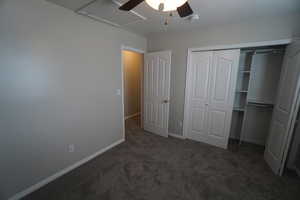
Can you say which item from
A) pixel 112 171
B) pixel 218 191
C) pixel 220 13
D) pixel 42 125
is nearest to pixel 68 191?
pixel 112 171

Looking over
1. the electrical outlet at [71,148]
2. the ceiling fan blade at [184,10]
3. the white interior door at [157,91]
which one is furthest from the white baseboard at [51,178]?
the ceiling fan blade at [184,10]

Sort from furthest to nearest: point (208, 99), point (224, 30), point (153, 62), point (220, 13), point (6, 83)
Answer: point (153, 62) < point (208, 99) < point (224, 30) < point (220, 13) < point (6, 83)

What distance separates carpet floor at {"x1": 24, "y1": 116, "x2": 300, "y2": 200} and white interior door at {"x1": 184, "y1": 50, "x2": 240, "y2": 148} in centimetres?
38

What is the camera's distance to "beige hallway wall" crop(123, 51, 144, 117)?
438 centimetres

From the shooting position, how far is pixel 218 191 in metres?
1.72

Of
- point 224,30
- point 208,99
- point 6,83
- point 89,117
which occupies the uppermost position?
point 224,30

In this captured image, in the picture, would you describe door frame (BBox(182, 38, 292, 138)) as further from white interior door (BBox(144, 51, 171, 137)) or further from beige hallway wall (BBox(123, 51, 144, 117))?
beige hallway wall (BBox(123, 51, 144, 117))

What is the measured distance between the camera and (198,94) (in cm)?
292

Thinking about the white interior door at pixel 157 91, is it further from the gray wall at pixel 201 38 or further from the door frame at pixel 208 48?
the door frame at pixel 208 48

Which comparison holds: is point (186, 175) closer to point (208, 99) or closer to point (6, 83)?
point (208, 99)

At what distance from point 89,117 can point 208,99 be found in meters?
2.43

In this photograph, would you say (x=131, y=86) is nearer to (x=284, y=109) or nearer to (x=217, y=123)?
(x=217, y=123)

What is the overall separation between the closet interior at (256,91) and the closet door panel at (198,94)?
0.73 meters

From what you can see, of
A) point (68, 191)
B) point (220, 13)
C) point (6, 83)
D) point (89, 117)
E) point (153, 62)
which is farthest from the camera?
point (153, 62)
